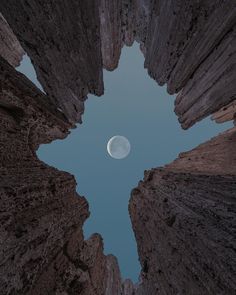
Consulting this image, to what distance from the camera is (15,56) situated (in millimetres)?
17625

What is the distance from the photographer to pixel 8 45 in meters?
16.0

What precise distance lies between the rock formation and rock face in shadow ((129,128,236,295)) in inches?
1.2

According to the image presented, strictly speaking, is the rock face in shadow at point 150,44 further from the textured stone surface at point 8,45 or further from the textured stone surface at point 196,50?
the textured stone surface at point 8,45

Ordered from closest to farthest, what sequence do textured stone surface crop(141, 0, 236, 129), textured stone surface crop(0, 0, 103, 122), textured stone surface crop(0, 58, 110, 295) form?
1. textured stone surface crop(0, 58, 110, 295)
2. textured stone surface crop(141, 0, 236, 129)
3. textured stone surface crop(0, 0, 103, 122)

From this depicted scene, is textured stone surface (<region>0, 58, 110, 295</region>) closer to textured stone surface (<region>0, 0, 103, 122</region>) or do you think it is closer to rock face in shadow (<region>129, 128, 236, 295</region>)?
rock face in shadow (<region>129, 128, 236, 295</region>)

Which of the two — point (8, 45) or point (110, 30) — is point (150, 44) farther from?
point (8, 45)

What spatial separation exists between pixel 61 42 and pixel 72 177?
21.1 feet

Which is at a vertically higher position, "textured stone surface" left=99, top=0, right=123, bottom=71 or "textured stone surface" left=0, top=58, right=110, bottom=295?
"textured stone surface" left=99, top=0, right=123, bottom=71

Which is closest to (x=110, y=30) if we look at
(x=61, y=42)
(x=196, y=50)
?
(x=61, y=42)

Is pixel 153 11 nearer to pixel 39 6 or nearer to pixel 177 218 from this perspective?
pixel 39 6

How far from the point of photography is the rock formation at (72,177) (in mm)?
4383

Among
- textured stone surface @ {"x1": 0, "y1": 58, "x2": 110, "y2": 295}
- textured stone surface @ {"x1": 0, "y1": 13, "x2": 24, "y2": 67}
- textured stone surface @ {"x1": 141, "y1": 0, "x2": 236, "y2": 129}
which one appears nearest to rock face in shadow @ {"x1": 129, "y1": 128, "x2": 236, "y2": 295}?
textured stone surface @ {"x1": 0, "y1": 58, "x2": 110, "y2": 295}

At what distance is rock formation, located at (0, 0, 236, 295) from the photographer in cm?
438

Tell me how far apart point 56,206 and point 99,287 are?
487cm
